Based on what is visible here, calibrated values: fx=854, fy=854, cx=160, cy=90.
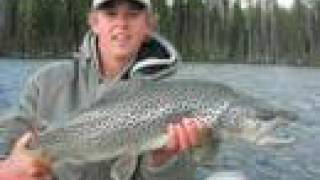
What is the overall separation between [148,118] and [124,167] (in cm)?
30

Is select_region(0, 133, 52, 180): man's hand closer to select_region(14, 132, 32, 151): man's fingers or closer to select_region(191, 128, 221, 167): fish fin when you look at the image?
select_region(14, 132, 32, 151): man's fingers

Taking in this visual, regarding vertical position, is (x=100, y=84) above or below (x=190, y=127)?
above

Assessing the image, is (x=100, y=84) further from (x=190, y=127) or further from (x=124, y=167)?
(x=190, y=127)

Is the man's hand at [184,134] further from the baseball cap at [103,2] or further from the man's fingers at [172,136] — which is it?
the baseball cap at [103,2]

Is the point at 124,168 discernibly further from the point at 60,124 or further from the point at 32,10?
the point at 32,10

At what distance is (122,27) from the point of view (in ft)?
12.6

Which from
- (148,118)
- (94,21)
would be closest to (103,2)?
(94,21)

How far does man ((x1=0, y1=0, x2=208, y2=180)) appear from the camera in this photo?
3.73 meters

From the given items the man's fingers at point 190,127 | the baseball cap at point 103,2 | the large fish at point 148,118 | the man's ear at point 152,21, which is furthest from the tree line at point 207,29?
the man's fingers at point 190,127

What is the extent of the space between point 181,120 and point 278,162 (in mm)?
10871

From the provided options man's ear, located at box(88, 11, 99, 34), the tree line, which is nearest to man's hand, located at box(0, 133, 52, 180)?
man's ear, located at box(88, 11, 99, 34)

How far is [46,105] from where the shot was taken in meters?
4.03

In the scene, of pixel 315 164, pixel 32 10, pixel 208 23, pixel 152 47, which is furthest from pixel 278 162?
pixel 208 23

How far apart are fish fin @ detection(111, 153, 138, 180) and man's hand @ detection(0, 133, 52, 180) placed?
294mm
